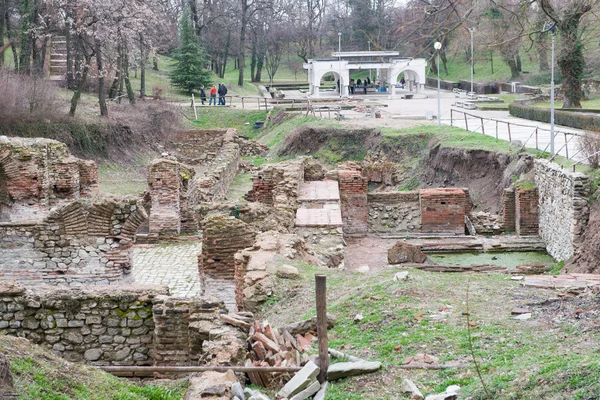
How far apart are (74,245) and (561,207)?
9.89m

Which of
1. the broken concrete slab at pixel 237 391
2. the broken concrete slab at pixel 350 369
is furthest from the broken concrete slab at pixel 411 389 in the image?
the broken concrete slab at pixel 237 391

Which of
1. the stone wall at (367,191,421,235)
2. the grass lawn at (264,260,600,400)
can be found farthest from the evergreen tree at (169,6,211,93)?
the grass lawn at (264,260,600,400)

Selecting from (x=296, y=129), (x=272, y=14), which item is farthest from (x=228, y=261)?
(x=272, y=14)

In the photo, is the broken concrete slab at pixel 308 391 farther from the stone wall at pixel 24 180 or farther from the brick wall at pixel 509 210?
the brick wall at pixel 509 210

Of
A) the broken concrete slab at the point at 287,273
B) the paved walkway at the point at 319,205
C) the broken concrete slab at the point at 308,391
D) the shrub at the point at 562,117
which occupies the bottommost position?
the broken concrete slab at the point at 308,391

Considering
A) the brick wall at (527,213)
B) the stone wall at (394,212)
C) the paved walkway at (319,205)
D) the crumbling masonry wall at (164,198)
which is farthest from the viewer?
the stone wall at (394,212)

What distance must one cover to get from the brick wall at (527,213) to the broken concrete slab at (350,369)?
13.3 m

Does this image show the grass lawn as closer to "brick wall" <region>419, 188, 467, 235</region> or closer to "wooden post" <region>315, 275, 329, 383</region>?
"wooden post" <region>315, 275, 329, 383</region>

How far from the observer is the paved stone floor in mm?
14867

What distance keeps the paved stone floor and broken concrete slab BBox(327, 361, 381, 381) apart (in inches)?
282

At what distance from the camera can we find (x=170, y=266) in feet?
54.0

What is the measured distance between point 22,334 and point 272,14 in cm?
5747

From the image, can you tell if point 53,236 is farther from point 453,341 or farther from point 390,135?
point 390,135

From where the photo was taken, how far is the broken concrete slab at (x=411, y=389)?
6.24m
